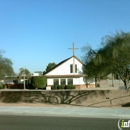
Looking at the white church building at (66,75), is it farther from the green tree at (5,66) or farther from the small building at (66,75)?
the green tree at (5,66)

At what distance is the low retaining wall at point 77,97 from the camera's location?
71.4 feet

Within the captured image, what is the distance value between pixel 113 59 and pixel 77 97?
203 inches

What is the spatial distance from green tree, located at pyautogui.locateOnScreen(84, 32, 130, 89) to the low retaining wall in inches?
60.2

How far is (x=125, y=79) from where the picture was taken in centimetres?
2156

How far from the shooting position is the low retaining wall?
71.4 ft

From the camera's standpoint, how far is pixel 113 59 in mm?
19469

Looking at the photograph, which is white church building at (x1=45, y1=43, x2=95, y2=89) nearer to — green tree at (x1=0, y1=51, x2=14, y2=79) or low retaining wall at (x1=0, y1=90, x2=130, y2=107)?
green tree at (x1=0, y1=51, x2=14, y2=79)

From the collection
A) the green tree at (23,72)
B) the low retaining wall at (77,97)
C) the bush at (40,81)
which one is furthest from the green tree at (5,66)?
the green tree at (23,72)

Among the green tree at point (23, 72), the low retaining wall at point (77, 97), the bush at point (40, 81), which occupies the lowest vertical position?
the low retaining wall at point (77, 97)

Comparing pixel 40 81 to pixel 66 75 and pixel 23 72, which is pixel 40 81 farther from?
pixel 23 72

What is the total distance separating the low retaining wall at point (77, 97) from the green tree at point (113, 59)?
1.53 meters

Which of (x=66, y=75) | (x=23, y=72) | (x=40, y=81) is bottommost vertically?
(x=40, y=81)

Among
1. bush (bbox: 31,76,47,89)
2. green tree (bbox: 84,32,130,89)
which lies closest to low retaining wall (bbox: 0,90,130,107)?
green tree (bbox: 84,32,130,89)

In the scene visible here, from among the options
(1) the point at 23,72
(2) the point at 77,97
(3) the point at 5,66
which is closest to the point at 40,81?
(1) the point at 23,72
